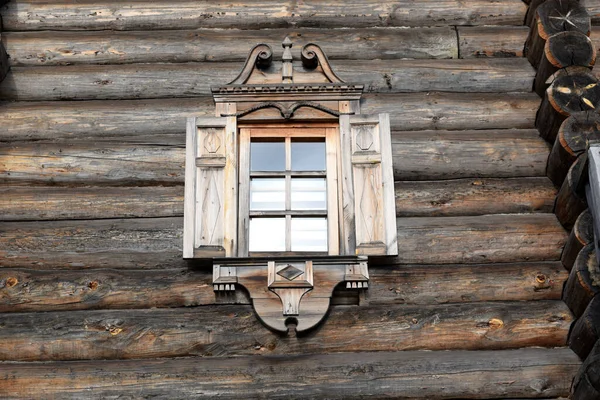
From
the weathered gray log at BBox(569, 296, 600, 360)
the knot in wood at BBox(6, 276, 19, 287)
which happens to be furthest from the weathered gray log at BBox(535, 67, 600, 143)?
the knot in wood at BBox(6, 276, 19, 287)

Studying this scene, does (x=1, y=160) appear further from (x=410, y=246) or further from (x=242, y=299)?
(x=410, y=246)

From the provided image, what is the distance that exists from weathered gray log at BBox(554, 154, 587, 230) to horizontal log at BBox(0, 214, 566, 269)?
10 cm

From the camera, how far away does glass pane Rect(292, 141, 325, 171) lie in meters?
7.21

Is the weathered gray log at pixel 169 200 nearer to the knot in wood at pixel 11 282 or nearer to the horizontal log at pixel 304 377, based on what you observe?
the knot in wood at pixel 11 282

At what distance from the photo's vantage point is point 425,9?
26.7ft

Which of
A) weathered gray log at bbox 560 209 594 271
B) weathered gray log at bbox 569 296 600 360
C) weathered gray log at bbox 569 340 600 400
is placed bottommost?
weathered gray log at bbox 569 340 600 400

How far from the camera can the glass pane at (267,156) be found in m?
7.21

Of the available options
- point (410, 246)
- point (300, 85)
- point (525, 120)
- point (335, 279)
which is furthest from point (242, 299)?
point (525, 120)

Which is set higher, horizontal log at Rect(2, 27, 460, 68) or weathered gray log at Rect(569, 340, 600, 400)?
horizontal log at Rect(2, 27, 460, 68)

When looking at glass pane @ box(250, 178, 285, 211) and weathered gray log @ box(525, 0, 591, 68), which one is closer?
glass pane @ box(250, 178, 285, 211)

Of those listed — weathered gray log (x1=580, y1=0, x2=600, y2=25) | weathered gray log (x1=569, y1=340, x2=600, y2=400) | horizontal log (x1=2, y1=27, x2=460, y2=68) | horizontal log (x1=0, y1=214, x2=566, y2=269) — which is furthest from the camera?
weathered gray log (x1=580, y1=0, x2=600, y2=25)

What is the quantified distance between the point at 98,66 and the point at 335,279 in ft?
9.53

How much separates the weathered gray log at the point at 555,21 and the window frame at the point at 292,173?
1865 millimetres

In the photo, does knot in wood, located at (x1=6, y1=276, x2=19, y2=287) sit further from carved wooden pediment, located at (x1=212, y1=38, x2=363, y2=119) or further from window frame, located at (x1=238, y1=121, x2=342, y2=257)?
carved wooden pediment, located at (x1=212, y1=38, x2=363, y2=119)
